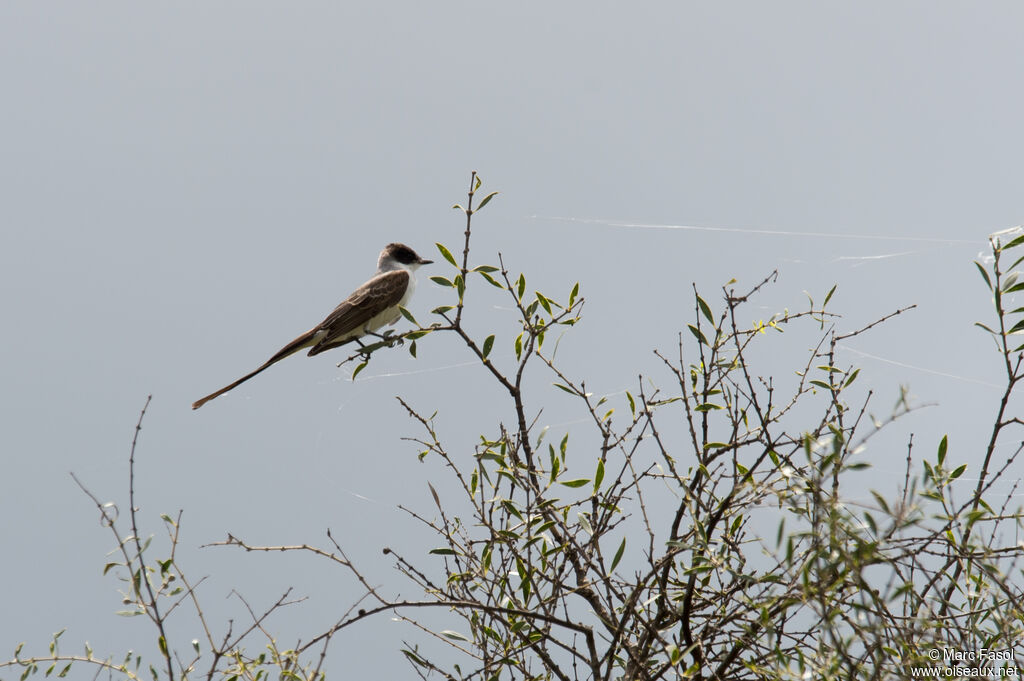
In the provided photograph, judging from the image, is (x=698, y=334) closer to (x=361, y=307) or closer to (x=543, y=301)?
(x=543, y=301)

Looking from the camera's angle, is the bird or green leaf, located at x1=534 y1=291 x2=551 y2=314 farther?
the bird

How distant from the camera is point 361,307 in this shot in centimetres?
512

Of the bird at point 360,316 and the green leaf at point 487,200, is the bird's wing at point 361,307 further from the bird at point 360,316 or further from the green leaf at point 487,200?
the green leaf at point 487,200

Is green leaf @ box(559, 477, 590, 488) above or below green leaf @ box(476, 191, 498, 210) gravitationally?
below

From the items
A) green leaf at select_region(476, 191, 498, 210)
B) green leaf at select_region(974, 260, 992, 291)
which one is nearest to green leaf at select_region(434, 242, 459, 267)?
green leaf at select_region(476, 191, 498, 210)

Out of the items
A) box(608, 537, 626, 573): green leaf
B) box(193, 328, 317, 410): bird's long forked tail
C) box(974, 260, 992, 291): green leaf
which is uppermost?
box(193, 328, 317, 410): bird's long forked tail

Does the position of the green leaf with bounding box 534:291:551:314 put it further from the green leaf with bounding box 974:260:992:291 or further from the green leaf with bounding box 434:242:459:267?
the green leaf with bounding box 974:260:992:291

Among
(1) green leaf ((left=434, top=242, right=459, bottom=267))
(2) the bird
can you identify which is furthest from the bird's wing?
(1) green leaf ((left=434, top=242, right=459, bottom=267))

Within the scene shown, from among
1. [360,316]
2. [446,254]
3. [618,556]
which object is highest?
[360,316]

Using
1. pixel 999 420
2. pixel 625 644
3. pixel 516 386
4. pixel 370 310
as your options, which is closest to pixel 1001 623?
pixel 999 420

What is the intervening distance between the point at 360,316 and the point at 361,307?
0.06 meters

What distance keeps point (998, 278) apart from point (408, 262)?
12.9 feet

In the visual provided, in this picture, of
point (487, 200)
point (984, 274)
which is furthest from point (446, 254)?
point (984, 274)

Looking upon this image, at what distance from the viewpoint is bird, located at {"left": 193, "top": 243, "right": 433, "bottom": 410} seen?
489 centimetres
